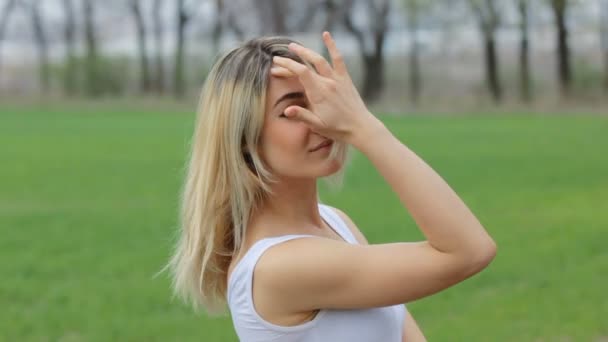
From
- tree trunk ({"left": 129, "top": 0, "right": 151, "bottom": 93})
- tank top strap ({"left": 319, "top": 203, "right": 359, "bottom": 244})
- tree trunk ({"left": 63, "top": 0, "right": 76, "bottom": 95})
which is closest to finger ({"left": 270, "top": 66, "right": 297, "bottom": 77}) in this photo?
tank top strap ({"left": 319, "top": 203, "right": 359, "bottom": 244})

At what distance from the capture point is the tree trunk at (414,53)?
49.1 meters

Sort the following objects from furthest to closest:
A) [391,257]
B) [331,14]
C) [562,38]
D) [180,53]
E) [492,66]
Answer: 1. [331,14]
2. [180,53]
3. [492,66]
4. [562,38]
5. [391,257]

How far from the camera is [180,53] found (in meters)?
50.4

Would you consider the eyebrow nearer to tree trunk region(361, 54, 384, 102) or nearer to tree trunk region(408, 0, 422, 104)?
tree trunk region(408, 0, 422, 104)

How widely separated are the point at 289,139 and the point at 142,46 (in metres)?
50.2

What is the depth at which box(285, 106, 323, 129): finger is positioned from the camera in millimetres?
2108

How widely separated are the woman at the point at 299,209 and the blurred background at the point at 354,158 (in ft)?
0.84

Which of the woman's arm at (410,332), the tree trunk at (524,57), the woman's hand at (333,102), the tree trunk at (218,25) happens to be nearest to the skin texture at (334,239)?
the woman's hand at (333,102)

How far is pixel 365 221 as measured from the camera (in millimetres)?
12273

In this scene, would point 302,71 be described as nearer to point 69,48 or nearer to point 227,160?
point 227,160

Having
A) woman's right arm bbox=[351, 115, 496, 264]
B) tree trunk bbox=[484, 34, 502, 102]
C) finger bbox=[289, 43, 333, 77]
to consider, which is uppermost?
finger bbox=[289, 43, 333, 77]

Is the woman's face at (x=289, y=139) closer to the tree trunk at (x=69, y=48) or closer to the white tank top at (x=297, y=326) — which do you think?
the white tank top at (x=297, y=326)

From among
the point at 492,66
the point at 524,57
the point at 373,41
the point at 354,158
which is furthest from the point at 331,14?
the point at 354,158

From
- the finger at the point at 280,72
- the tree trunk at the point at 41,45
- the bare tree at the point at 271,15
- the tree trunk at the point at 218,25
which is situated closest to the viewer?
the finger at the point at 280,72
